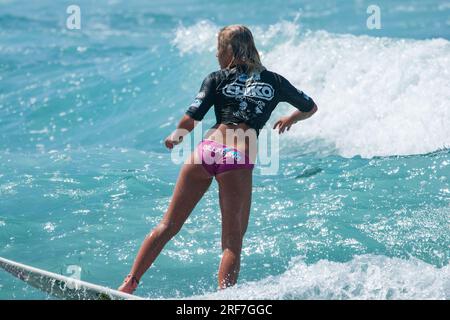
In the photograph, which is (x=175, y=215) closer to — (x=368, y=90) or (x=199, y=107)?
(x=199, y=107)

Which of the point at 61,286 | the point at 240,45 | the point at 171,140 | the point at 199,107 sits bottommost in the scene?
the point at 61,286

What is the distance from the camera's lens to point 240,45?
4930mm

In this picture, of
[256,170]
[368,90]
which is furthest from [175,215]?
[368,90]

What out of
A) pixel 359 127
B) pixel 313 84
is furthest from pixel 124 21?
pixel 359 127

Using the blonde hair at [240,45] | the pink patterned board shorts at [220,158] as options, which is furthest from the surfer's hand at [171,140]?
the blonde hair at [240,45]

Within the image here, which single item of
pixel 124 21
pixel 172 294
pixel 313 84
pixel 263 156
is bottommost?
pixel 172 294

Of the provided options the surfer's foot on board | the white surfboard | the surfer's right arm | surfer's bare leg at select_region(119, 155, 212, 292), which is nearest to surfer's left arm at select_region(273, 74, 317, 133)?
the surfer's right arm

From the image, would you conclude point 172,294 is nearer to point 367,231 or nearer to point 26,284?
point 26,284

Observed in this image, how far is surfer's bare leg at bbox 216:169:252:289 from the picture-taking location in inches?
191

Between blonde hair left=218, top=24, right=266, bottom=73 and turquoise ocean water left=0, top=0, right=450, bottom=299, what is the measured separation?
1.24 m

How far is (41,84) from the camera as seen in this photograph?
13.1 meters

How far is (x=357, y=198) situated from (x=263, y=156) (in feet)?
7.86

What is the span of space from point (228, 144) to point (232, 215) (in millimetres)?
404

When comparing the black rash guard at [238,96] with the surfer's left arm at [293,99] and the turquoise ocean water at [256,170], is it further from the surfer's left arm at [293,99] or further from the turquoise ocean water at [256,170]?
the turquoise ocean water at [256,170]
